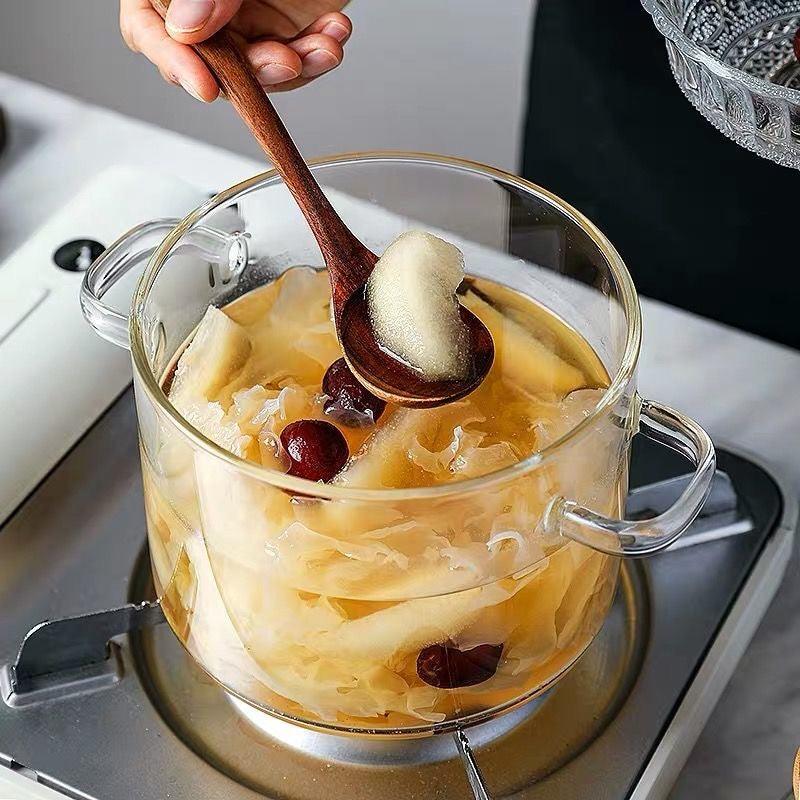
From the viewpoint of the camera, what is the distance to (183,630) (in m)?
0.60

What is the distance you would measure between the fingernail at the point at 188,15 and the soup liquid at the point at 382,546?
5.6 inches

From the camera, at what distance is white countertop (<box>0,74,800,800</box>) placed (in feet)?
2.18

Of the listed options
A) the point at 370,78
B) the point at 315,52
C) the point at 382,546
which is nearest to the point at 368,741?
the point at 382,546

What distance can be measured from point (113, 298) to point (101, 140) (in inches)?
10.6

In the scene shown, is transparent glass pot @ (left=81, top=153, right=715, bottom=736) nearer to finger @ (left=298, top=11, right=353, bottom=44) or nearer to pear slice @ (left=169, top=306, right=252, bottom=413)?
pear slice @ (left=169, top=306, right=252, bottom=413)

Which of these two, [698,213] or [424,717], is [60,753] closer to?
[424,717]

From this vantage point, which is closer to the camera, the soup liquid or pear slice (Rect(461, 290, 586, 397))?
the soup liquid

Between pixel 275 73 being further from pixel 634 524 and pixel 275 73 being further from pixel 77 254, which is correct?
pixel 634 524

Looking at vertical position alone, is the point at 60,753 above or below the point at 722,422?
above

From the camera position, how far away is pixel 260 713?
0.64 metres

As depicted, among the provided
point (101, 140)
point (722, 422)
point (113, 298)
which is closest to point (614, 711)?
point (722, 422)

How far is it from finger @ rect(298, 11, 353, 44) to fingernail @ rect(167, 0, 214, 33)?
12 cm

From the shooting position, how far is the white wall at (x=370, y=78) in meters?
1.87

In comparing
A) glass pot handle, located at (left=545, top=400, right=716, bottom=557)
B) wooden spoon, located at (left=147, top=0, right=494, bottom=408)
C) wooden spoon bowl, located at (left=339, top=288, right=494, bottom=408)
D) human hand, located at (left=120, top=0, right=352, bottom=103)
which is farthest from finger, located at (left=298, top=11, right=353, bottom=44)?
glass pot handle, located at (left=545, top=400, right=716, bottom=557)
